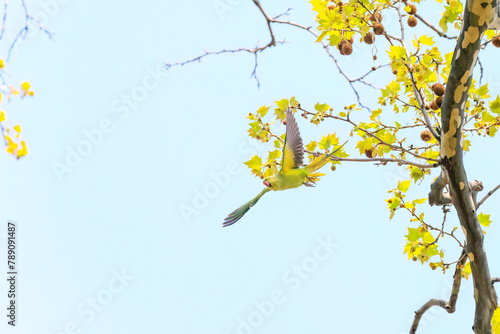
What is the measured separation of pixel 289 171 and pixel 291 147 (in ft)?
0.50

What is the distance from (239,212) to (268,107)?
1.04 metres

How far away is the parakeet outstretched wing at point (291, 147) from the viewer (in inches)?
111

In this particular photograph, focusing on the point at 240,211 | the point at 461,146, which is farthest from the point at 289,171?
the point at 461,146

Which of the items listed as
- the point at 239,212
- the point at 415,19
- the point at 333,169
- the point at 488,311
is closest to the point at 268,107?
the point at 333,169

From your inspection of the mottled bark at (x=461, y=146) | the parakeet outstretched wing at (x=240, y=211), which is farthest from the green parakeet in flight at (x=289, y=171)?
the mottled bark at (x=461, y=146)

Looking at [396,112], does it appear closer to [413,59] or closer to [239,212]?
[413,59]

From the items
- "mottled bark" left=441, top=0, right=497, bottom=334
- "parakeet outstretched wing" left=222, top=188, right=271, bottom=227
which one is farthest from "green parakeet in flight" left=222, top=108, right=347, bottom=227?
"mottled bark" left=441, top=0, right=497, bottom=334

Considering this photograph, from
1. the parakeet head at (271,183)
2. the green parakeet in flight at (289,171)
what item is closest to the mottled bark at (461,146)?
the green parakeet in flight at (289,171)

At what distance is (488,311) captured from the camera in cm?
338

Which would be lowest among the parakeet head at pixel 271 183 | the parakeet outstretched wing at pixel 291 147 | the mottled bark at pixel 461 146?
the parakeet head at pixel 271 183

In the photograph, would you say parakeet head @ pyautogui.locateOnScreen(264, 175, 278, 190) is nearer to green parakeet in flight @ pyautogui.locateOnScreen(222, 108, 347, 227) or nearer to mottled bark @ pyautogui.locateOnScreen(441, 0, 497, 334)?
green parakeet in flight @ pyautogui.locateOnScreen(222, 108, 347, 227)

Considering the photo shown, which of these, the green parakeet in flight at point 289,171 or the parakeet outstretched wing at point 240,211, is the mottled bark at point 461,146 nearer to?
the green parakeet in flight at point 289,171

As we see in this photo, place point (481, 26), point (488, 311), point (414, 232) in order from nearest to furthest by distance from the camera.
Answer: point (481, 26), point (488, 311), point (414, 232)

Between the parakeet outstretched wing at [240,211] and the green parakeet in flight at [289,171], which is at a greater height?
the green parakeet in flight at [289,171]
